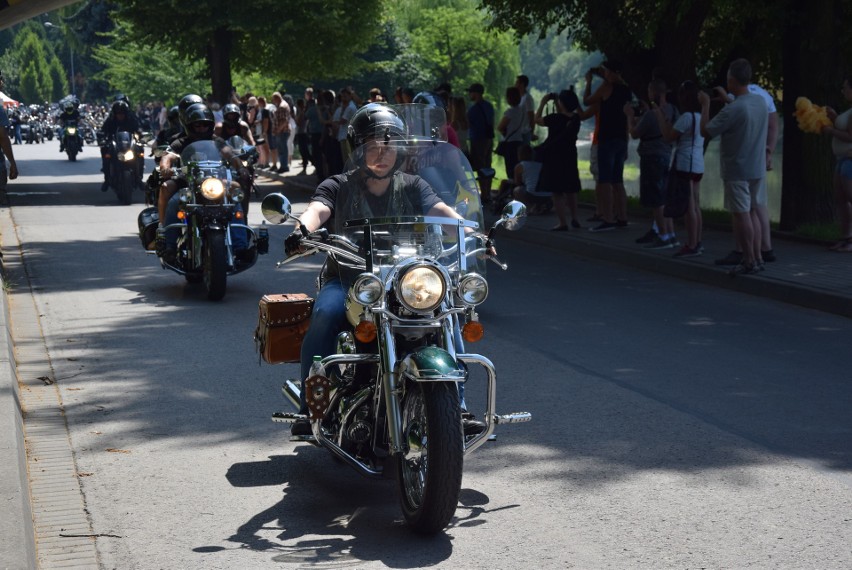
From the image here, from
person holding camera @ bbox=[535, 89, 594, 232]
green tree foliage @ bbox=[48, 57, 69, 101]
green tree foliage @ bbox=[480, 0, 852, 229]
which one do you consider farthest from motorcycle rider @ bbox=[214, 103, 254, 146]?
green tree foliage @ bbox=[48, 57, 69, 101]

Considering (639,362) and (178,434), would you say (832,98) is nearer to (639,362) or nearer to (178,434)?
(639,362)

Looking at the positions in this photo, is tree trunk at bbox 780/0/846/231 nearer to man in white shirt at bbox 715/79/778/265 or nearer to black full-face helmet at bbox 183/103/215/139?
man in white shirt at bbox 715/79/778/265

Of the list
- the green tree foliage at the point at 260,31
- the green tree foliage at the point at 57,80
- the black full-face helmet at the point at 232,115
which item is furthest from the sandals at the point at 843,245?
the green tree foliage at the point at 57,80

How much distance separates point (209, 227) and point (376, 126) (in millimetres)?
5656

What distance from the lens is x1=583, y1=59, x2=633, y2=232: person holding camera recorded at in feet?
53.1

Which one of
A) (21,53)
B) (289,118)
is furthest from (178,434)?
(21,53)

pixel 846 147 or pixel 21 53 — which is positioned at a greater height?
pixel 21 53

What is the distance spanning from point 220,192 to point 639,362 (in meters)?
4.30

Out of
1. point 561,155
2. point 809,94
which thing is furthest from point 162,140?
point 809,94

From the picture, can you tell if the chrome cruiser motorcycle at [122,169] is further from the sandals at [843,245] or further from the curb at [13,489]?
the curb at [13,489]

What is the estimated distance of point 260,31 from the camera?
29.5 metres

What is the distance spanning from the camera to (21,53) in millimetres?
97562

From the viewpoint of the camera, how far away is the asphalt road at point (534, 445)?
16.8 feet

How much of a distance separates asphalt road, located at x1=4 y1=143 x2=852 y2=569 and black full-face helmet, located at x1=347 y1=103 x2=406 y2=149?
1570 millimetres
